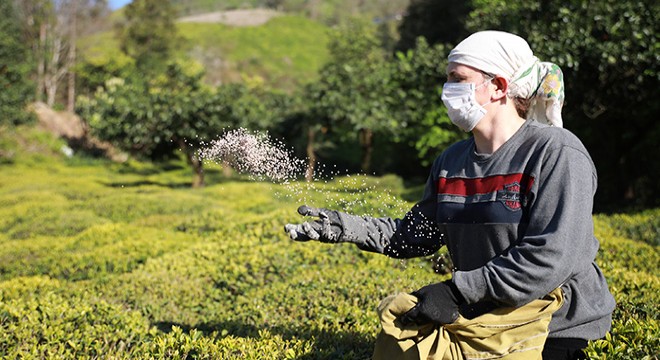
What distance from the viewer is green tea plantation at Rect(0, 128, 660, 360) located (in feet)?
11.2

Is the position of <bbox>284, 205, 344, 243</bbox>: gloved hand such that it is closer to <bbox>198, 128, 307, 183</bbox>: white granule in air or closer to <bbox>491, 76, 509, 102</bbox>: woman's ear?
<bbox>198, 128, 307, 183</bbox>: white granule in air

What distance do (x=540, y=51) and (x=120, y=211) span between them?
854cm

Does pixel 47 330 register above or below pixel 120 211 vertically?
above

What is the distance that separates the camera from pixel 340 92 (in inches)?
777

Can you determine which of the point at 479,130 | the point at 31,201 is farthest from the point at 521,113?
the point at 31,201

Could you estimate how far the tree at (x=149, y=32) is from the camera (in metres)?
44.5

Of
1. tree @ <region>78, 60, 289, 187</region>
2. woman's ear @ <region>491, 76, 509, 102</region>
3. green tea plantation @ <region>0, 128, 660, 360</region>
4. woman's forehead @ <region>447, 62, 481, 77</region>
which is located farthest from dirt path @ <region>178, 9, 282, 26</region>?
woman's ear @ <region>491, 76, 509, 102</region>

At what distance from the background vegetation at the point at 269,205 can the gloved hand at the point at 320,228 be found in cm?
54

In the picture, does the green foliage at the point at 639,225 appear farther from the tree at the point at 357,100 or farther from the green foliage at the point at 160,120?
the green foliage at the point at 160,120

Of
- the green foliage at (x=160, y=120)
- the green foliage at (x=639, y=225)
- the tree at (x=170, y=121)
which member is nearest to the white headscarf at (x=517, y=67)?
the green foliage at (x=639, y=225)

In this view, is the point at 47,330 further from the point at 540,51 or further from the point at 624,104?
the point at 624,104

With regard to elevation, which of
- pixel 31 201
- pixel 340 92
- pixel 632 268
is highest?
pixel 340 92

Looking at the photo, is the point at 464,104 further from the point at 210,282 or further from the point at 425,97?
the point at 425,97

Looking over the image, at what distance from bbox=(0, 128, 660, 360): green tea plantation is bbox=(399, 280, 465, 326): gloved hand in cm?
66
